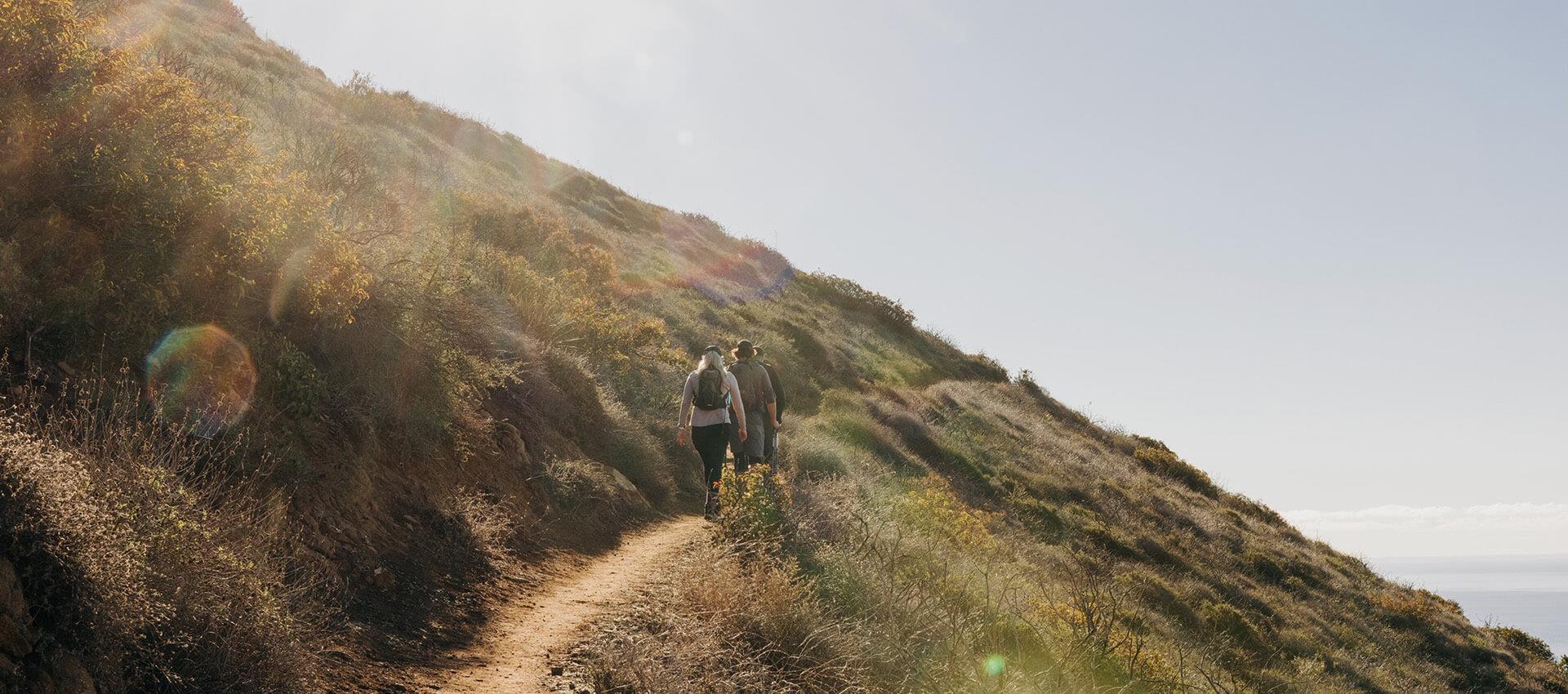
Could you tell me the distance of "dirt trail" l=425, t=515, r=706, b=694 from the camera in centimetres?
517

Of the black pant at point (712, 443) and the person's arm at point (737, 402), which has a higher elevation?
the person's arm at point (737, 402)

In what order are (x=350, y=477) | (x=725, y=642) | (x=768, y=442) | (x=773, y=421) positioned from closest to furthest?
(x=725, y=642) → (x=350, y=477) → (x=773, y=421) → (x=768, y=442)

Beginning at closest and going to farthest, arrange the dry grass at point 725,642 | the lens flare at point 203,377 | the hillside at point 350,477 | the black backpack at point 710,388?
1. the hillside at point 350,477
2. the dry grass at point 725,642
3. the lens flare at point 203,377
4. the black backpack at point 710,388

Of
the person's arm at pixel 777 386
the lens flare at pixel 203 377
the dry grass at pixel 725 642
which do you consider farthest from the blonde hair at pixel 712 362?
the lens flare at pixel 203 377

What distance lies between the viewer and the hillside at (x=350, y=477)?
386cm

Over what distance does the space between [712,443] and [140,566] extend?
6697mm

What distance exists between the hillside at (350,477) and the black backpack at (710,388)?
5.02ft

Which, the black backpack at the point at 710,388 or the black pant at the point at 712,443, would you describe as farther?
the black pant at the point at 712,443

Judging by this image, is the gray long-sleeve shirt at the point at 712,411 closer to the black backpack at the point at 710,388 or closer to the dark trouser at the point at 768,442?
the black backpack at the point at 710,388

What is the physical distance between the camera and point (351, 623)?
5.28m

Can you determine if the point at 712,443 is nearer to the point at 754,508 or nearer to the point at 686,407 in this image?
the point at 686,407

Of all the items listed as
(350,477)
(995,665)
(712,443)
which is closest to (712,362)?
(712,443)

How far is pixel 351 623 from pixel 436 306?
16.2 feet

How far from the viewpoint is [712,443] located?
395 inches
